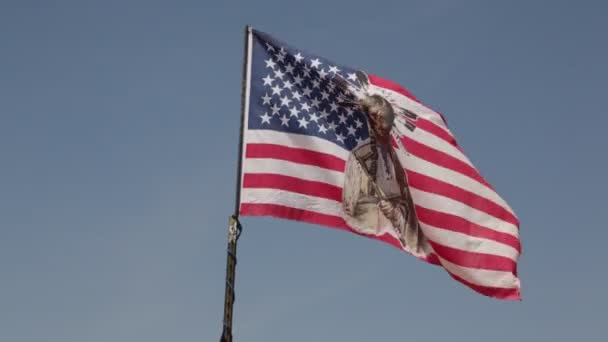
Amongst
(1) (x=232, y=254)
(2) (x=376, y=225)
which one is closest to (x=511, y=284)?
(2) (x=376, y=225)

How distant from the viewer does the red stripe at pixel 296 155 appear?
635 inches

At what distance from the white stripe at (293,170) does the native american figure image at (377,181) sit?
0.28 meters

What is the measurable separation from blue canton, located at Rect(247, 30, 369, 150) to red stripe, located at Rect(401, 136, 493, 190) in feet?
3.52

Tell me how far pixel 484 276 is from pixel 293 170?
15.6 ft

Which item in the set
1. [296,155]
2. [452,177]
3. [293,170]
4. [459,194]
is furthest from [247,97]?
[459,194]

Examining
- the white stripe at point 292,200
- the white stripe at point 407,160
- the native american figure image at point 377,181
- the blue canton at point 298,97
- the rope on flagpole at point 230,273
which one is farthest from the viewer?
the native american figure image at point 377,181

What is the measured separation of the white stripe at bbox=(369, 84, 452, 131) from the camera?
18438 millimetres

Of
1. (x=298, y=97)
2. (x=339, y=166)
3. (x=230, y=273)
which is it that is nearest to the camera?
(x=230, y=273)

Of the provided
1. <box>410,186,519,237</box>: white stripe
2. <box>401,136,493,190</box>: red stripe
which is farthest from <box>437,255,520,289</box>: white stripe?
<box>401,136,493,190</box>: red stripe

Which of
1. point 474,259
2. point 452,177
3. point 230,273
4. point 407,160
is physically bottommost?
point 230,273

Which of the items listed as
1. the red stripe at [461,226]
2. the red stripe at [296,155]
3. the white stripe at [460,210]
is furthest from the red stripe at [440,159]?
the red stripe at [296,155]

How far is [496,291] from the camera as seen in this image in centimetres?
1834

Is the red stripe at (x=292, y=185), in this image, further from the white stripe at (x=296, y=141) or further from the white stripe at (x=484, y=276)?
the white stripe at (x=484, y=276)

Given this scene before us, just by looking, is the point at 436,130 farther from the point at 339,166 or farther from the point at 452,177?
the point at 339,166
